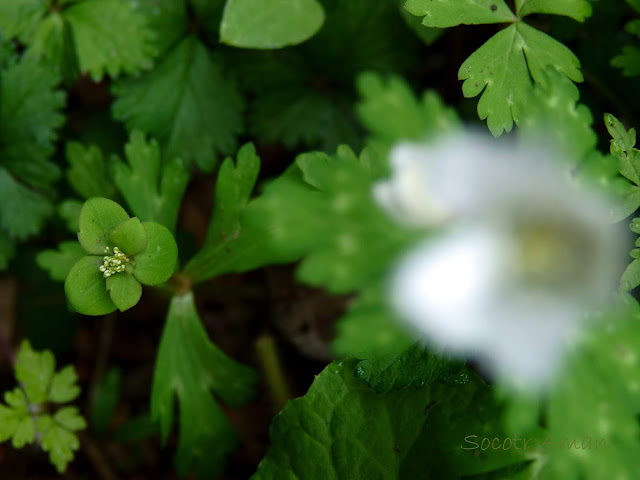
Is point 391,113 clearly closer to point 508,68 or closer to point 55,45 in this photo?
point 508,68

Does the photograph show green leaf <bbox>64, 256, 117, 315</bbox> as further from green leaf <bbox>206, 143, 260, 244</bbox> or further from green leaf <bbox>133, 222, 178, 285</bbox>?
green leaf <bbox>206, 143, 260, 244</bbox>

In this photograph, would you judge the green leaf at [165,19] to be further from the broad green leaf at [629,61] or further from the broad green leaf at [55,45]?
the broad green leaf at [629,61]

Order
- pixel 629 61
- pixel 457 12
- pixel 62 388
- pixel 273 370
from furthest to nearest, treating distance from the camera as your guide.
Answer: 1. pixel 273 370
2. pixel 62 388
3. pixel 629 61
4. pixel 457 12

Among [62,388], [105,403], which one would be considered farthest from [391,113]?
Answer: [105,403]

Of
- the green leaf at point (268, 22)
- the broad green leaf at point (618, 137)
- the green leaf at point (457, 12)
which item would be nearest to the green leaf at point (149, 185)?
the green leaf at point (268, 22)

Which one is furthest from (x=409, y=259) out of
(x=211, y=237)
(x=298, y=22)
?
(x=298, y=22)

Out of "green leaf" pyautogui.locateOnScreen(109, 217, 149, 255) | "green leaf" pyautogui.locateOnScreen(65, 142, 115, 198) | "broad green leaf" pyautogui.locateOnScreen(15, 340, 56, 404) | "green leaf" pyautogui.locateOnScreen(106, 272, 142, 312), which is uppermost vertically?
"green leaf" pyautogui.locateOnScreen(109, 217, 149, 255)

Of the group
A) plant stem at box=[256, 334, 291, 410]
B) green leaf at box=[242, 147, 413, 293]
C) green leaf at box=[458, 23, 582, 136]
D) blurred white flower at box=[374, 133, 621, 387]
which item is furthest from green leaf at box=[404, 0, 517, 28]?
plant stem at box=[256, 334, 291, 410]
